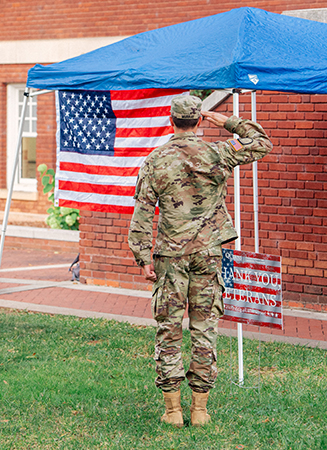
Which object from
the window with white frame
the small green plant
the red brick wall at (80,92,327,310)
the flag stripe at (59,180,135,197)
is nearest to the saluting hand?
the flag stripe at (59,180,135,197)

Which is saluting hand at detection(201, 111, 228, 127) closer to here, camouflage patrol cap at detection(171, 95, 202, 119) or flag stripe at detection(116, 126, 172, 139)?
camouflage patrol cap at detection(171, 95, 202, 119)

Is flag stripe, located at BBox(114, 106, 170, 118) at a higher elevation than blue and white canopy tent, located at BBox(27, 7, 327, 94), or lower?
lower

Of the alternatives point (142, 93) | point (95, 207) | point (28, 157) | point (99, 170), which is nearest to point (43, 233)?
point (28, 157)

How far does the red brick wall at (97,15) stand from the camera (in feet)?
43.7

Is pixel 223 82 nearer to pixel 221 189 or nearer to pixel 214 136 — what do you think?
pixel 221 189

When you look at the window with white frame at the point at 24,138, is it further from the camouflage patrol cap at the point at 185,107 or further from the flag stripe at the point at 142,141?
the camouflage patrol cap at the point at 185,107

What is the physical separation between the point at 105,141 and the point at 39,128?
344 inches

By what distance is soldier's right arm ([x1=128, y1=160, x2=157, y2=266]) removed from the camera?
12.8 ft

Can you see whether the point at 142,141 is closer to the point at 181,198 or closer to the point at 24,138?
the point at 181,198

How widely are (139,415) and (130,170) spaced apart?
2906mm

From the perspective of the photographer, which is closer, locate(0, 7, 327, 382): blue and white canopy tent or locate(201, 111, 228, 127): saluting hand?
locate(201, 111, 228, 127): saluting hand

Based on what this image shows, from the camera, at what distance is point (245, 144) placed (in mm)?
4062

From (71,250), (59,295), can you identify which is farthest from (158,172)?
(71,250)

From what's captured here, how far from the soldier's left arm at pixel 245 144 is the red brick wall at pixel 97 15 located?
350 inches
